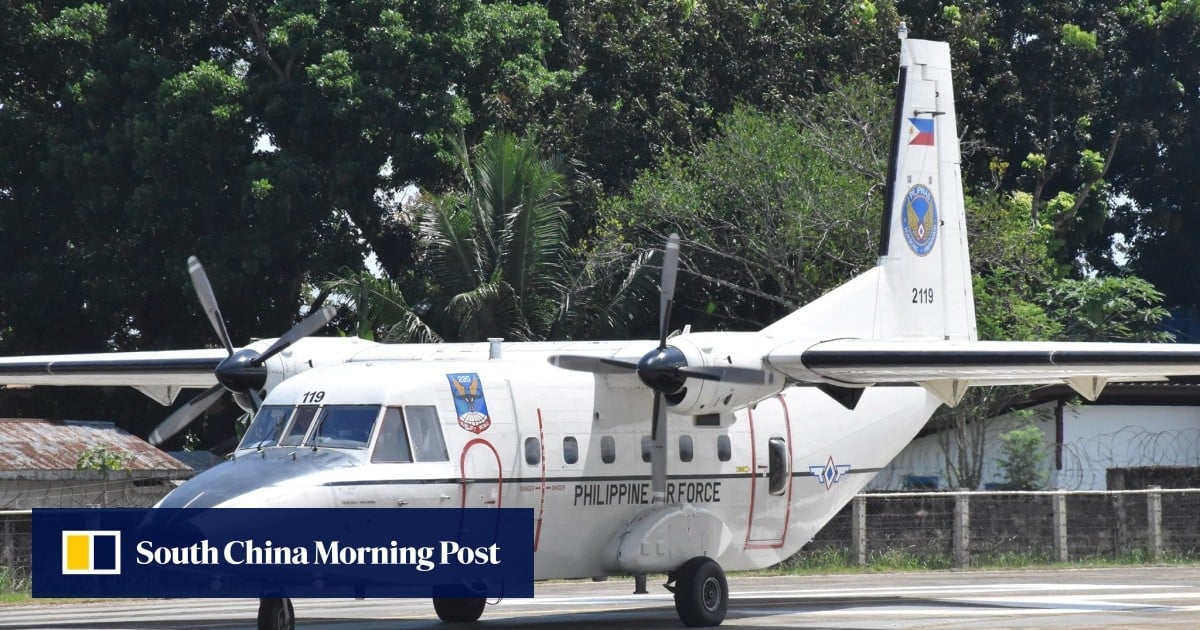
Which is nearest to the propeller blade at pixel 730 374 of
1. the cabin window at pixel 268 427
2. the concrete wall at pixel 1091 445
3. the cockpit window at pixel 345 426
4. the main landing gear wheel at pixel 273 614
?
the cockpit window at pixel 345 426

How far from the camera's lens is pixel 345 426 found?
13484 mm

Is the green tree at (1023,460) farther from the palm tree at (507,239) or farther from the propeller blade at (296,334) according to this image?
the propeller blade at (296,334)

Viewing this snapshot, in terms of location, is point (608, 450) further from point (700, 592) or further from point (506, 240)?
point (506, 240)

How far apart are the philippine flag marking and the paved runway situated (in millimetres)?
5944

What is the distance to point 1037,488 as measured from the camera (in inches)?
1130

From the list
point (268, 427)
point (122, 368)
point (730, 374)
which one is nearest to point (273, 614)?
point (268, 427)

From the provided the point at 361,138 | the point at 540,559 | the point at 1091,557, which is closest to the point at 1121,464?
the point at 1091,557

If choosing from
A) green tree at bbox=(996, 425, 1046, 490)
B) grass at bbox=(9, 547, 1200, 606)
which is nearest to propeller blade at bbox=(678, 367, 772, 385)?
grass at bbox=(9, 547, 1200, 606)

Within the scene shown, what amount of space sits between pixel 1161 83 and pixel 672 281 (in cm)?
2784

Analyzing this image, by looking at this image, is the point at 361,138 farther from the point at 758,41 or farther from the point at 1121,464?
the point at 1121,464

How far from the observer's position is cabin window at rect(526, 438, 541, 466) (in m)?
14.6

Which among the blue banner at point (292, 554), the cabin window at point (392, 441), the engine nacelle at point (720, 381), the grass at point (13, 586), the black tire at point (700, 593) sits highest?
the engine nacelle at point (720, 381)

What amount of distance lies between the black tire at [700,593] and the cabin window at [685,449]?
107 cm

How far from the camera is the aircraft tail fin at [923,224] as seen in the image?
760 inches
